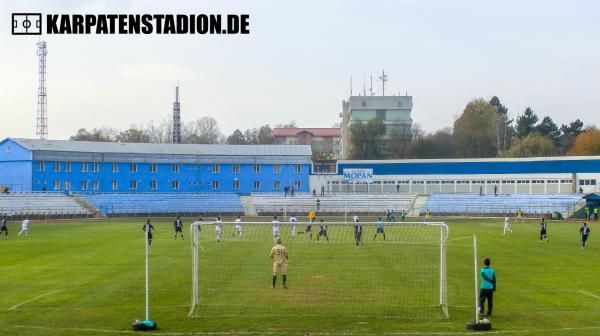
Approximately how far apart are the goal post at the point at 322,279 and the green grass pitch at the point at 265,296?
0.43 feet

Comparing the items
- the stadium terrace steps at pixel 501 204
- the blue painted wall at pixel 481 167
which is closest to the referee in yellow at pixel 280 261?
the stadium terrace steps at pixel 501 204

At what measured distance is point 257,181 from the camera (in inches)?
4112

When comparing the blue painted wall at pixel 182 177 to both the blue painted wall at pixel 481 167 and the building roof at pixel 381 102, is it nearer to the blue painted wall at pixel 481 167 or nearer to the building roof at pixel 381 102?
the blue painted wall at pixel 481 167

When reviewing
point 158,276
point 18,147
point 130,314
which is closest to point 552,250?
point 158,276

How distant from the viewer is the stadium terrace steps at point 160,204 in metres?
89.1

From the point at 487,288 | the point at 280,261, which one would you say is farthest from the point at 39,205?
the point at 487,288

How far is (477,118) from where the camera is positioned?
145 metres

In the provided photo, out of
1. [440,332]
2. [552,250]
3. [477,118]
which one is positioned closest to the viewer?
[440,332]

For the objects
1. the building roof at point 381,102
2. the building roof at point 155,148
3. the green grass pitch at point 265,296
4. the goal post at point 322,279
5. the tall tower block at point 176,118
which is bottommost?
the green grass pitch at point 265,296

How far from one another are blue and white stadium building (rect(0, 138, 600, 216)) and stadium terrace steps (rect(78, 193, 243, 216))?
13 centimetres

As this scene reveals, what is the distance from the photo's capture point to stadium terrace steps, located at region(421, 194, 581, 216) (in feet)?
285

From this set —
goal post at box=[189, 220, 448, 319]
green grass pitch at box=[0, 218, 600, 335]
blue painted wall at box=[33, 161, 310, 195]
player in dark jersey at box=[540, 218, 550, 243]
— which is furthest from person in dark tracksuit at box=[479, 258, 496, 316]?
blue painted wall at box=[33, 161, 310, 195]

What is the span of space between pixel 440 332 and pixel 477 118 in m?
131

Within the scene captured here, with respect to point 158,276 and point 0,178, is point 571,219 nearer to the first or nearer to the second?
point 158,276
